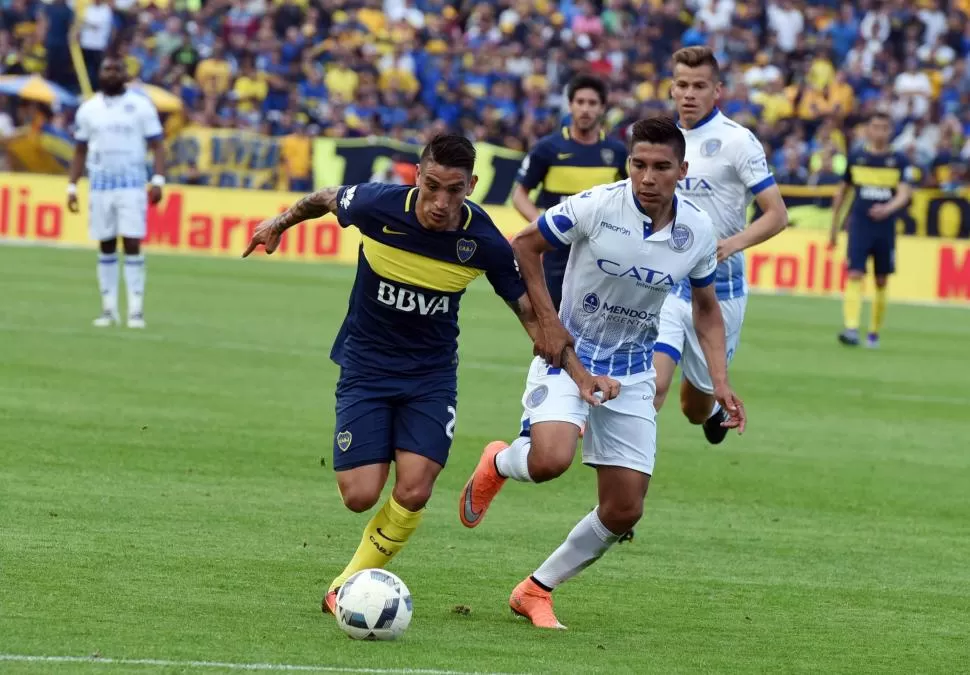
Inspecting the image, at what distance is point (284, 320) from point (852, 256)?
21.4ft

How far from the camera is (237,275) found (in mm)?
25234

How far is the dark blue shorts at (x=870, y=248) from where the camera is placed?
65.5 ft

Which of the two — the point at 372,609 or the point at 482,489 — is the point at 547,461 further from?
the point at 372,609

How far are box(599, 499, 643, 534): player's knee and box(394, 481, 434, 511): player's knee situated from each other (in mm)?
760

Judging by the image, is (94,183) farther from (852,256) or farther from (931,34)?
(931,34)

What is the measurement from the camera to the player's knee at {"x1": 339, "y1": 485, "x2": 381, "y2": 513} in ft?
23.0

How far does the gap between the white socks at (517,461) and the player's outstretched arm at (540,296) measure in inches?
20.3

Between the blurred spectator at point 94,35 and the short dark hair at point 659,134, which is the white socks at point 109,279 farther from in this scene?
the blurred spectator at point 94,35

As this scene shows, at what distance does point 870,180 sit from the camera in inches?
782

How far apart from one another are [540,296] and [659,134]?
0.81m

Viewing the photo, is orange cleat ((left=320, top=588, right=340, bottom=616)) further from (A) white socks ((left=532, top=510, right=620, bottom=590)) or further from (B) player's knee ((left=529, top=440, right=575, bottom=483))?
(B) player's knee ((left=529, top=440, right=575, bottom=483))

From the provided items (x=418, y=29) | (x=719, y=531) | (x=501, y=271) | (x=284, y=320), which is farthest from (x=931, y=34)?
(x=501, y=271)

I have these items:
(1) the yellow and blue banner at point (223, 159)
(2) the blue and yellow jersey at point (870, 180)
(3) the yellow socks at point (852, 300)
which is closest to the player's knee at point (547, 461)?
(3) the yellow socks at point (852, 300)

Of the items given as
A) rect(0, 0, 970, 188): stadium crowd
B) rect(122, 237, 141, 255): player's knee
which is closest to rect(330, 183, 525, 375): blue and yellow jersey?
rect(122, 237, 141, 255): player's knee
